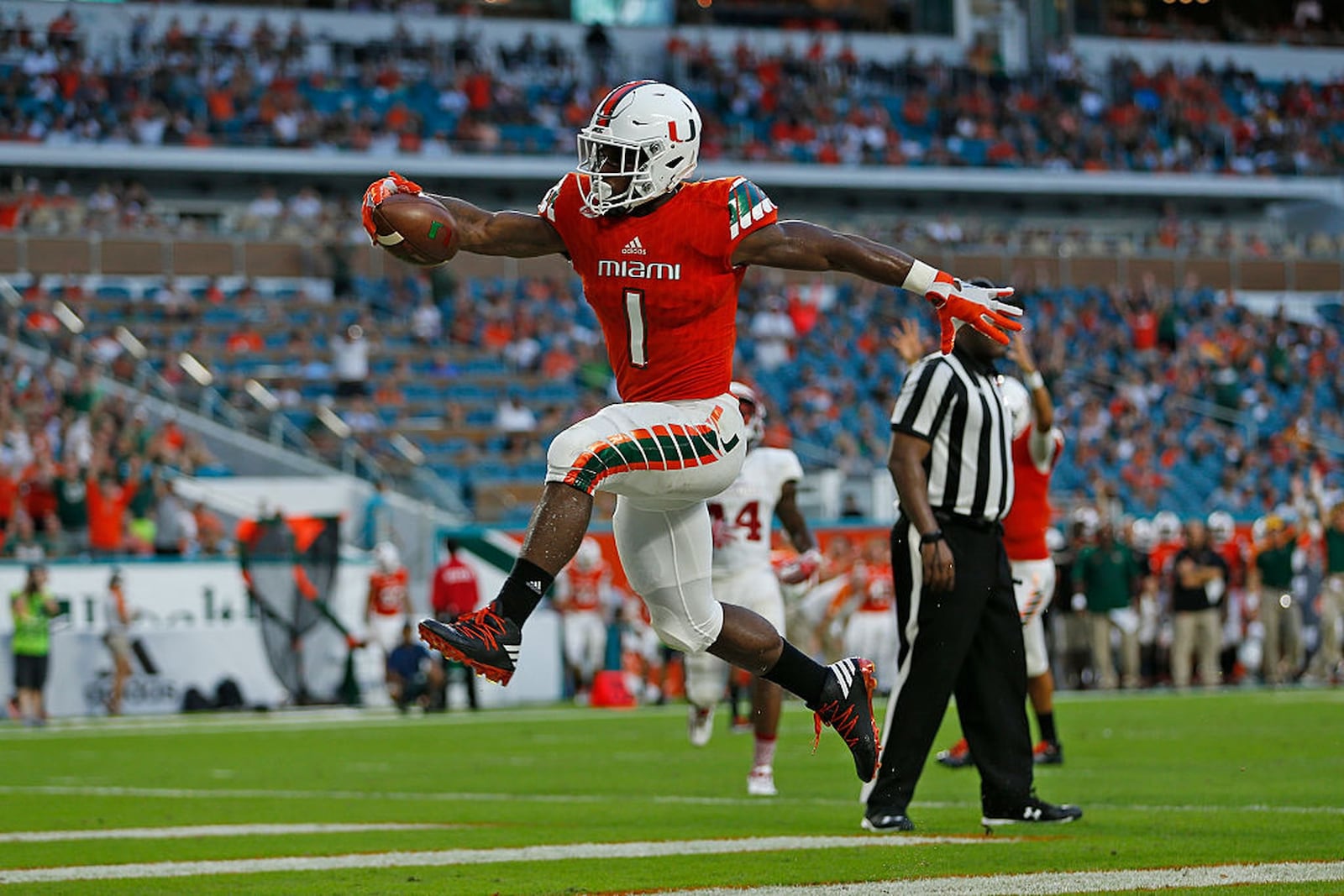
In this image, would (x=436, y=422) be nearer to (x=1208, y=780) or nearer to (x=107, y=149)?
(x=107, y=149)

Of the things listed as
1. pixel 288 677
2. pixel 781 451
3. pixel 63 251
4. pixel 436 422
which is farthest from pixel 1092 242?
pixel 781 451

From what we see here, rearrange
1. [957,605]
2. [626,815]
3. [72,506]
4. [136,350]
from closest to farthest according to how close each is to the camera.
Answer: [957,605]
[626,815]
[72,506]
[136,350]

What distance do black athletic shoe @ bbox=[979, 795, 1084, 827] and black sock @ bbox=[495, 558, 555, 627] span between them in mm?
2559

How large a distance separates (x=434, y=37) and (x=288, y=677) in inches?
925

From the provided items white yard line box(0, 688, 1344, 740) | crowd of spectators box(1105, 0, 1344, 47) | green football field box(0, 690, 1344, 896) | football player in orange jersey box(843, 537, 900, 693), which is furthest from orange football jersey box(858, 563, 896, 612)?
crowd of spectators box(1105, 0, 1344, 47)

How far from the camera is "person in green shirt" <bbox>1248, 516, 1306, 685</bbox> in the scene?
22.8m

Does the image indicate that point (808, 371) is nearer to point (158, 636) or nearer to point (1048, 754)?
point (158, 636)

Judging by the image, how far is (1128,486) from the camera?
3072 centimetres

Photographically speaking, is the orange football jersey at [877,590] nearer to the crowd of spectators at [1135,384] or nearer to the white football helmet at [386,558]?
the white football helmet at [386,558]

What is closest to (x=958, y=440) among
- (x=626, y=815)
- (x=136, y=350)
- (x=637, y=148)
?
(x=637, y=148)

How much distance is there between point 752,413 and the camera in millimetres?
11383

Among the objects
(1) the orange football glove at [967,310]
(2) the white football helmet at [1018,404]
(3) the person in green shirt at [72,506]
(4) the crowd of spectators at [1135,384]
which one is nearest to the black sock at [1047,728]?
(2) the white football helmet at [1018,404]

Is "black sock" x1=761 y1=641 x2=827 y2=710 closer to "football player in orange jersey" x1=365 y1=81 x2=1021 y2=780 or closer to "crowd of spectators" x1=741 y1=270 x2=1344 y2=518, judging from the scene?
"football player in orange jersey" x1=365 y1=81 x2=1021 y2=780

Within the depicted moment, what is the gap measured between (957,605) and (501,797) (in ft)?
11.4
